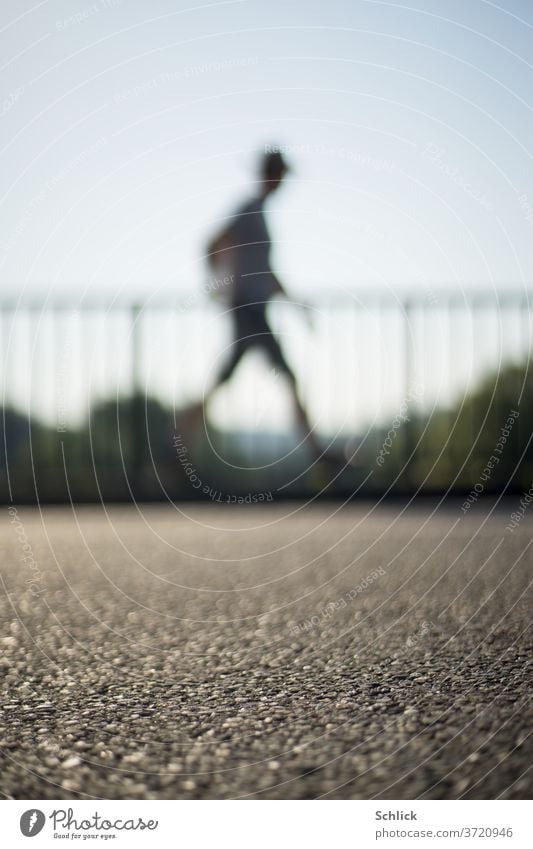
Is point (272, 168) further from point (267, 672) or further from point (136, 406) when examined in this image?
point (267, 672)

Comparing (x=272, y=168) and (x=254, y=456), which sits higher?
(x=272, y=168)

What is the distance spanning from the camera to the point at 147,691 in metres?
1.81

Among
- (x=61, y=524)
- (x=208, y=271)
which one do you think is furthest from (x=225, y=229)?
(x=61, y=524)

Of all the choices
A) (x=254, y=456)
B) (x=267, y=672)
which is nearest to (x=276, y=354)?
(x=254, y=456)

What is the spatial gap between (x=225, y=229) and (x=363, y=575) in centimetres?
269

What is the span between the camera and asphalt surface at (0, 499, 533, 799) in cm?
135

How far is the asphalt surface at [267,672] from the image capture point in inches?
53.3

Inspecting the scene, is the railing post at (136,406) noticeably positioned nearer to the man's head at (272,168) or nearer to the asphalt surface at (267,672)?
the man's head at (272,168)

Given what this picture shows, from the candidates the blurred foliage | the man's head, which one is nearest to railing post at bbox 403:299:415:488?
the blurred foliage

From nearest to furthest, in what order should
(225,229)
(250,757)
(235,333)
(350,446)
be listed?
(250,757), (225,229), (235,333), (350,446)

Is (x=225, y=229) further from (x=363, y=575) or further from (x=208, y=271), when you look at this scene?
(x=363, y=575)

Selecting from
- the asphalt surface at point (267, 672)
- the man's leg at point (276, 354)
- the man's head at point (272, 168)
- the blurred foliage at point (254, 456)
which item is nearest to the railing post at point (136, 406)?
the blurred foliage at point (254, 456)

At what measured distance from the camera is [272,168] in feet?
17.1

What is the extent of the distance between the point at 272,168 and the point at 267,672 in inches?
148
